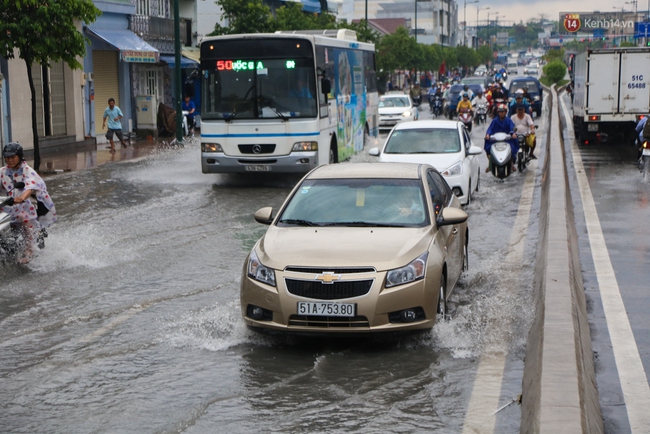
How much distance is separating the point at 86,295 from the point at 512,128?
12919mm

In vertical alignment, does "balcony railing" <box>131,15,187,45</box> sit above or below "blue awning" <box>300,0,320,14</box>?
below

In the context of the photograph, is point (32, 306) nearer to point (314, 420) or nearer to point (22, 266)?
point (22, 266)

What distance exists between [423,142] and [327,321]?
10.8 m

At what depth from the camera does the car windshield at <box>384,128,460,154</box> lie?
17797mm

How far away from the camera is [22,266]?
38.4 feet

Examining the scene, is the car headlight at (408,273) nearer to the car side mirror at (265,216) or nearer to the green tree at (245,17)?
the car side mirror at (265,216)

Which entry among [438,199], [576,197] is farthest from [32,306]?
[576,197]

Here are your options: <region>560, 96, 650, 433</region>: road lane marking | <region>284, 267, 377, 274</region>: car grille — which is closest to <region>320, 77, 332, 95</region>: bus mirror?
<region>560, 96, 650, 433</region>: road lane marking

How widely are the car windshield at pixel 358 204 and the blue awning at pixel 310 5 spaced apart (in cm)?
5656

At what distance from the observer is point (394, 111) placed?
39.2 metres

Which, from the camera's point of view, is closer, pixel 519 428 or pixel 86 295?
pixel 519 428

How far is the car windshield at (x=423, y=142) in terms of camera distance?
17.8m

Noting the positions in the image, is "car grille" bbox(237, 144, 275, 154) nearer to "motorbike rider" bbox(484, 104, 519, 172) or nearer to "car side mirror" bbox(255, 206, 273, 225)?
"motorbike rider" bbox(484, 104, 519, 172)

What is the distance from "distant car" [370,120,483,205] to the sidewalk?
9.21 meters
